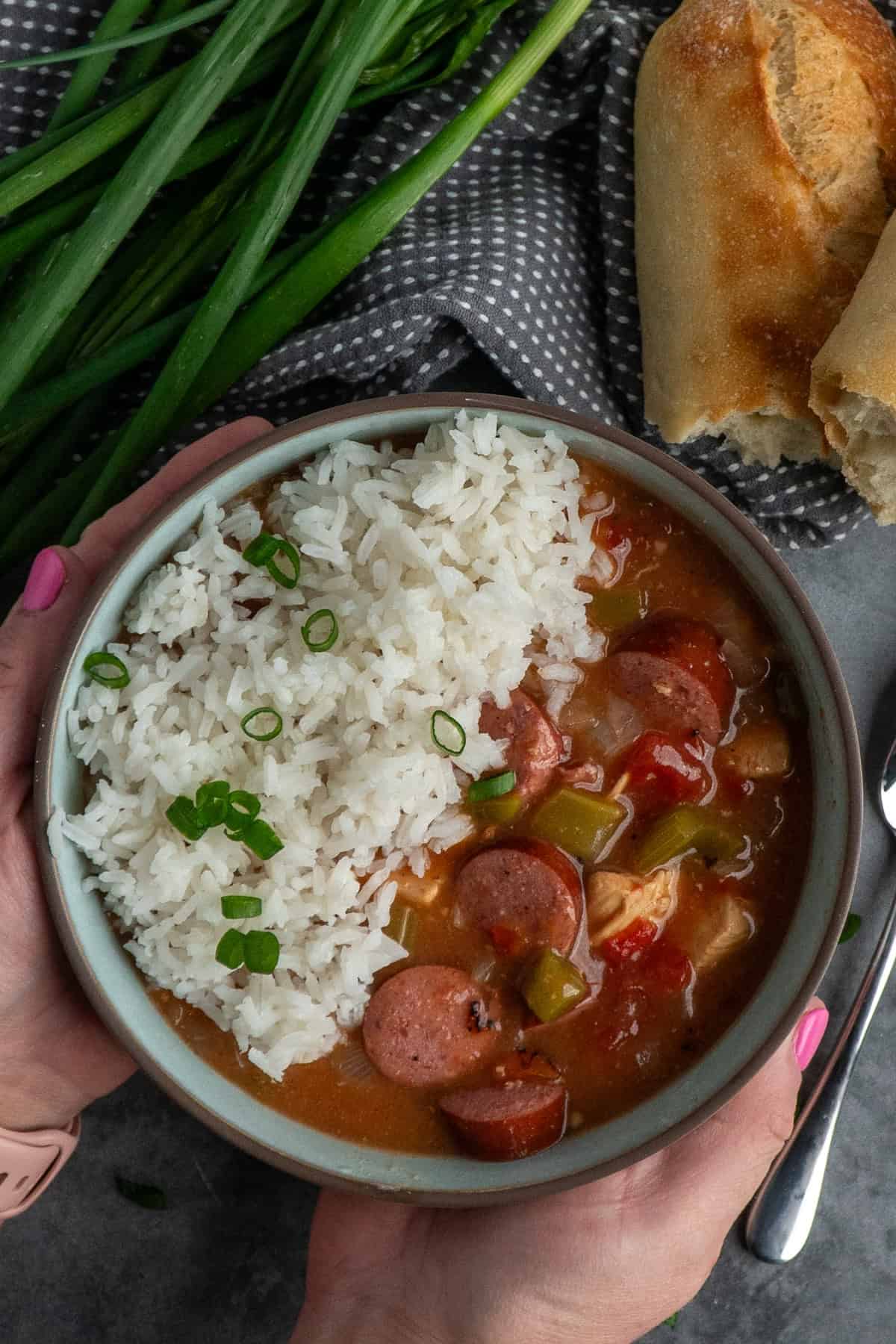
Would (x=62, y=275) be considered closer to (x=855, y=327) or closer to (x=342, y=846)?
(x=342, y=846)

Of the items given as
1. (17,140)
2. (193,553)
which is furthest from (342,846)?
(17,140)

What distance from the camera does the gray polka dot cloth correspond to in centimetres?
246

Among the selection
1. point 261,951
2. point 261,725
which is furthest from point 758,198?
point 261,951

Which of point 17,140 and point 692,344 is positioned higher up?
point 692,344

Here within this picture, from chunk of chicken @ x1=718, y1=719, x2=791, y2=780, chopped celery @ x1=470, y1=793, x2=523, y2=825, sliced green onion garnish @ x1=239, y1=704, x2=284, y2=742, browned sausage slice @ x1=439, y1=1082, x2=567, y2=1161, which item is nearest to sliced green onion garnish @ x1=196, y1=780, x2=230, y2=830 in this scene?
sliced green onion garnish @ x1=239, y1=704, x2=284, y2=742

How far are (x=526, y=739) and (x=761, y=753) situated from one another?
0.46m

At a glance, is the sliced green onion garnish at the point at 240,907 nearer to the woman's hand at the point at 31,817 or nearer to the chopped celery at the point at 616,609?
the woman's hand at the point at 31,817

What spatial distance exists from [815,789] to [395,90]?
1.70 metres

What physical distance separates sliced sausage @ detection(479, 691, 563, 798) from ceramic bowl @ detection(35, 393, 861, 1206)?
19.2 inches

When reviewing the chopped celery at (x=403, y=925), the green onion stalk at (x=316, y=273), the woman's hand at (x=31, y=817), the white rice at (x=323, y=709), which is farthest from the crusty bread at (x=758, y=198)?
the chopped celery at (x=403, y=925)

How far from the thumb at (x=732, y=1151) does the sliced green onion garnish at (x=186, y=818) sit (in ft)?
3.69

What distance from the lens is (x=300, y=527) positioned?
7.11 ft

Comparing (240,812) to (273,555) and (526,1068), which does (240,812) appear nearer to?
(273,555)

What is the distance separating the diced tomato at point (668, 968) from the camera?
2.19 m
